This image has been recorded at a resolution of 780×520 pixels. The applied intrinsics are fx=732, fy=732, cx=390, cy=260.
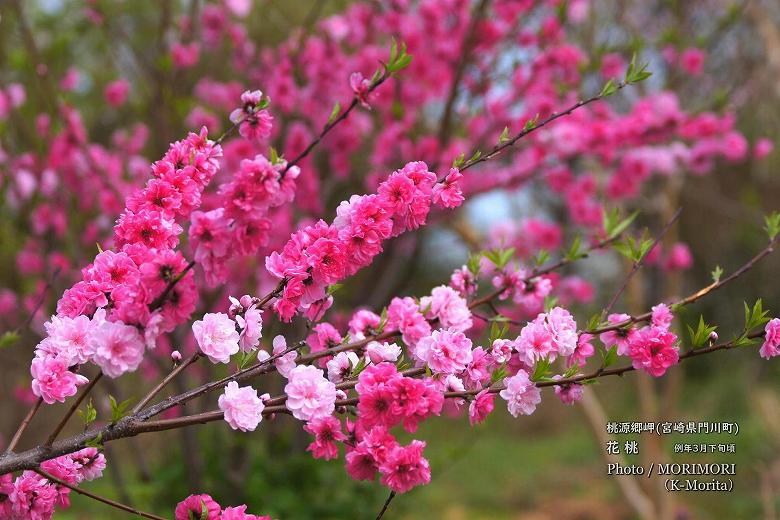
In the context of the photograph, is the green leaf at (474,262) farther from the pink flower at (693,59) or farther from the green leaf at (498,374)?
the pink flower at (693,59)

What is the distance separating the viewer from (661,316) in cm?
170

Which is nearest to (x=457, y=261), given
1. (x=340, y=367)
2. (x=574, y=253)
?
(x=574, y=253)

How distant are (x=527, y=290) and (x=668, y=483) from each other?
2.75 metres

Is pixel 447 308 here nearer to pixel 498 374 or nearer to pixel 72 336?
pixel 498 374

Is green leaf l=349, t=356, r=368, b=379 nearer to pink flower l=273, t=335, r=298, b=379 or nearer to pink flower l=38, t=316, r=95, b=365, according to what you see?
pink flower l=273, t=335, r=298, b=379

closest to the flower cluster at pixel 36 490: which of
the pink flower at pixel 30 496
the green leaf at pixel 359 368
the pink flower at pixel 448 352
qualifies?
the pink flower at pixel 30 496

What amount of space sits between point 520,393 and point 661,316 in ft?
1.27

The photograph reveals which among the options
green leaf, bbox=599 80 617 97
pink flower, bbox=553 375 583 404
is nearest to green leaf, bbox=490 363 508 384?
pink flower, bbox=553 375 583 404

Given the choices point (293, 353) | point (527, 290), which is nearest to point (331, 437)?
point (293, 353)

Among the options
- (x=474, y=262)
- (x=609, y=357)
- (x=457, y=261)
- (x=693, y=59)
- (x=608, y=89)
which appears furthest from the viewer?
(x=457, y=261)

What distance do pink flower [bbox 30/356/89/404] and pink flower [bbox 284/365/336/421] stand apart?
45cm

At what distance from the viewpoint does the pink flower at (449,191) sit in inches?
67.7

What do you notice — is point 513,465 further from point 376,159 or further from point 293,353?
point 293,353

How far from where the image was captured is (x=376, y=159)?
4.62 metres
